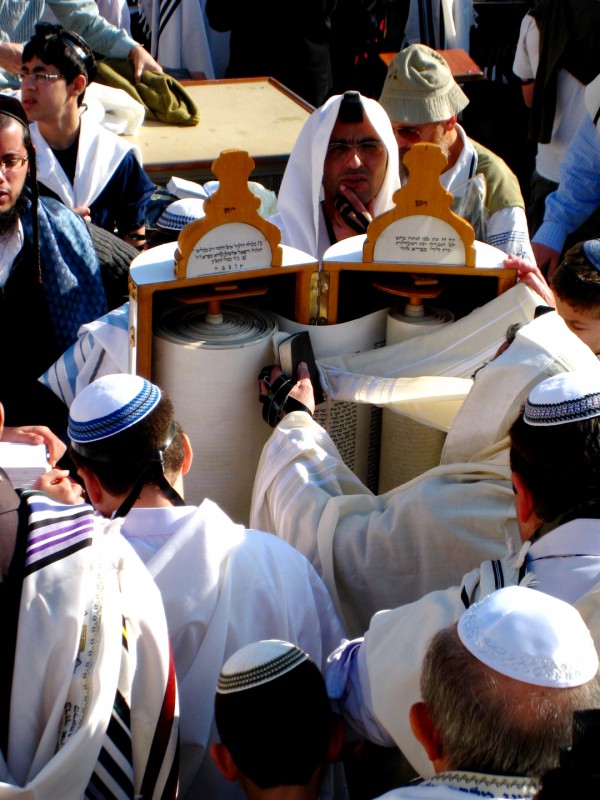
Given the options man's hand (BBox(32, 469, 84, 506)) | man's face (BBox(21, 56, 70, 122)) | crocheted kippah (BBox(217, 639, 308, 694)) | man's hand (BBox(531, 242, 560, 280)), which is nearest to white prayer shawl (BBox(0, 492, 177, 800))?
crocheted kippah (BBox(217, 639, 308, 694))

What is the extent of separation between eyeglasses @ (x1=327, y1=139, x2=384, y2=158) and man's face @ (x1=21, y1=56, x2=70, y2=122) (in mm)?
1362

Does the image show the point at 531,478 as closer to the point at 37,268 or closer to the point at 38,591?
the point at 38,591

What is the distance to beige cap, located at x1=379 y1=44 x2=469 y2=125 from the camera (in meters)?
3.72

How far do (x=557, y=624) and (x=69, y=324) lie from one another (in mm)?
2123

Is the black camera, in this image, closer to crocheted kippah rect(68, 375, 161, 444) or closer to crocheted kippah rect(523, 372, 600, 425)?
crocheted kippah rect(523, 372, 600, 425)

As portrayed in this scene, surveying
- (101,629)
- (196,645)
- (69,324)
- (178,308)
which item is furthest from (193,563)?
(69,324)

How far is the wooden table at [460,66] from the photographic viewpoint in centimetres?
614

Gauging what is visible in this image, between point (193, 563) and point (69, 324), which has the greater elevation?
point (193, 563)

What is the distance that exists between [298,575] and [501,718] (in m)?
0.73

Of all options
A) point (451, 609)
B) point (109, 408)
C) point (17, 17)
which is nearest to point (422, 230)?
point (109, 408)

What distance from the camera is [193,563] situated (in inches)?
67.6

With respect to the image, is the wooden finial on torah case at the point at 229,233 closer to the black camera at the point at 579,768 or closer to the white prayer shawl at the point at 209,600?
the white prayer shawl at the point at 209,600

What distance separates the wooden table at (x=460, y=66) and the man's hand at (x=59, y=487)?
4.77 meters

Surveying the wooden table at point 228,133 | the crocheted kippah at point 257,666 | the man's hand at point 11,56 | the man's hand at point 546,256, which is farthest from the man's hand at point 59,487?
the man's hand at point 11,56
